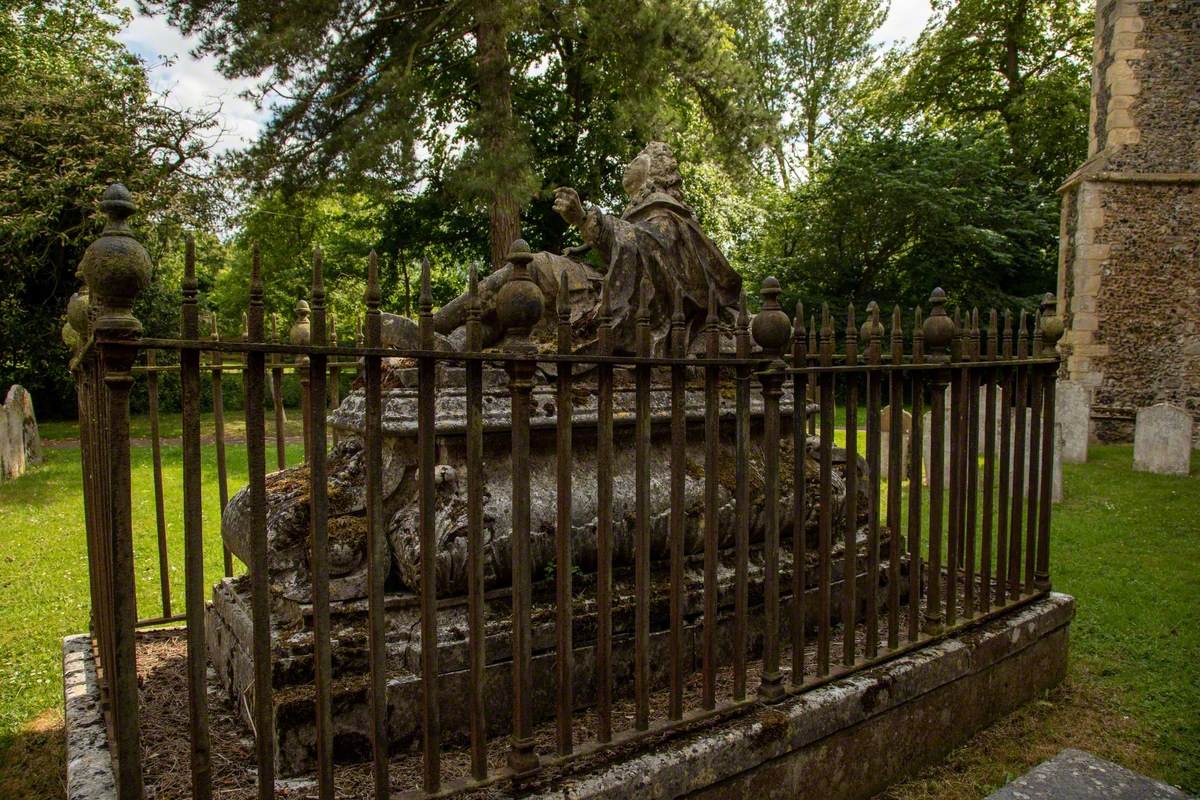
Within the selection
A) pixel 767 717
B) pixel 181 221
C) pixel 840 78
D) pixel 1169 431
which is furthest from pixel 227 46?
pixel 840 78

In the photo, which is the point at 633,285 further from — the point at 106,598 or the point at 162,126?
the point at 162,126

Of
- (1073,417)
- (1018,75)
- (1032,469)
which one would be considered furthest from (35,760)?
(1018,75)

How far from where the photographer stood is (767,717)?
104 inches

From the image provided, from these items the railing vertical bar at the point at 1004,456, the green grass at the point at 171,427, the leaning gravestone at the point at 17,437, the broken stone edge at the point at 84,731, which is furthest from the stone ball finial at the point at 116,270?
the green grass at the point at 171,427

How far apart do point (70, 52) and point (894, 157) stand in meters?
19.7

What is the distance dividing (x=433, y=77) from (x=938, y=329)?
13779 mm

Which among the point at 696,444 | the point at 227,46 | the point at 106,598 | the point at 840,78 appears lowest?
the point at 106,598

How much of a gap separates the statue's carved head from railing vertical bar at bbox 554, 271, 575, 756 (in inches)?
76.9

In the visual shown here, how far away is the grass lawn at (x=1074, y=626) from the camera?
3.24m

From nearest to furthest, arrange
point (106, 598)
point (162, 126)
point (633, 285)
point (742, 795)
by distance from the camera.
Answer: point (106, 598)
point (742, 795)
point (633, 285)
point (162, 126)

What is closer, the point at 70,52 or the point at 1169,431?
the point at 1169,431

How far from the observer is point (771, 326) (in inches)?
104

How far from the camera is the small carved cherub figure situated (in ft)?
11.2

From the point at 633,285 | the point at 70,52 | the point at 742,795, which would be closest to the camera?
the point at 742,795
